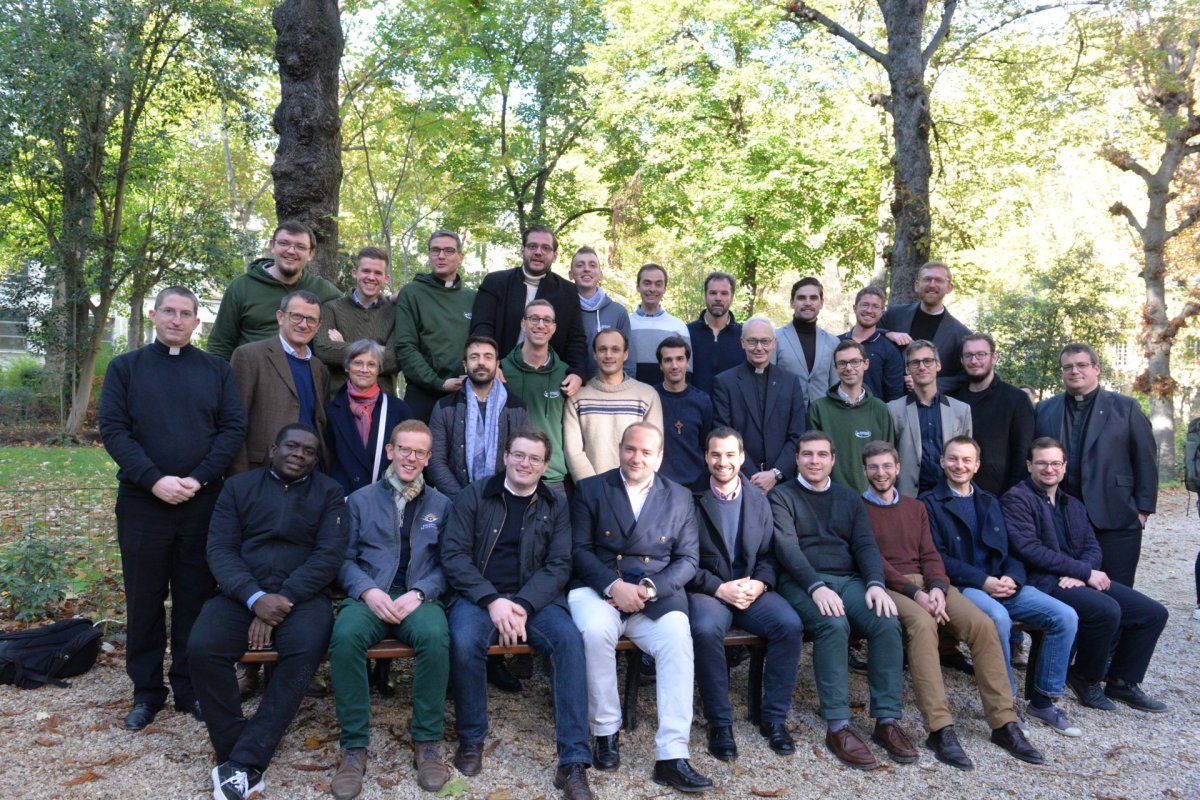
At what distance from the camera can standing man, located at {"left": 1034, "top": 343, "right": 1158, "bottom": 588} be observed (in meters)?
5.48

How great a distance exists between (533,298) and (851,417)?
228 centimetres

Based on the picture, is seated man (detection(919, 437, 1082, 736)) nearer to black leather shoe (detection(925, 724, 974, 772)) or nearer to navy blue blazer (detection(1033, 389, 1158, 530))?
black leather shoe (detection(925, 724, 974, 772))

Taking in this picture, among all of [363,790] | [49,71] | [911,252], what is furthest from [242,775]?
[49,71]

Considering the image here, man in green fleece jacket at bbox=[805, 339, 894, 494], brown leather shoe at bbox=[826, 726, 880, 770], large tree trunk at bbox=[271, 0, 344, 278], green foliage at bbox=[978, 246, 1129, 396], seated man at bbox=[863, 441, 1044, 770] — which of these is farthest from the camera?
green foliage at bbox=[978, 246, 1129, 396]

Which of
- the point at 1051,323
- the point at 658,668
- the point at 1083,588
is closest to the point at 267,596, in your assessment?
the point at 658,668

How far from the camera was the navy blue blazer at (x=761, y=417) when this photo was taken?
5457 mm

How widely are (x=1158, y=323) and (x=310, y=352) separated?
60.4 ft

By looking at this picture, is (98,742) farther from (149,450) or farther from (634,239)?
(634,239)

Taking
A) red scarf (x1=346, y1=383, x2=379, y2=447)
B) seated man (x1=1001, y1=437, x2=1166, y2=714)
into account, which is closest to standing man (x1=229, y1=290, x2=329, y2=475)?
red scarf (x1=346, y1=383, x2=379, y2=447)

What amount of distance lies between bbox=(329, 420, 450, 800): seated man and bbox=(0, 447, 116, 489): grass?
4.95 meters

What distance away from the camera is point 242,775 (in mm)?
3662

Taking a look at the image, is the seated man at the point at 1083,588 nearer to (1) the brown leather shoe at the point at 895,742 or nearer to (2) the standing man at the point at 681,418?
(1) the brown leather shoe at the point at 895,742

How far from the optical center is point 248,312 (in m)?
5.15

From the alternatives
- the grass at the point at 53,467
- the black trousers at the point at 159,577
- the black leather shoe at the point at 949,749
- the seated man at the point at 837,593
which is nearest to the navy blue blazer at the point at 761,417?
the seated man at the point at 837,593
